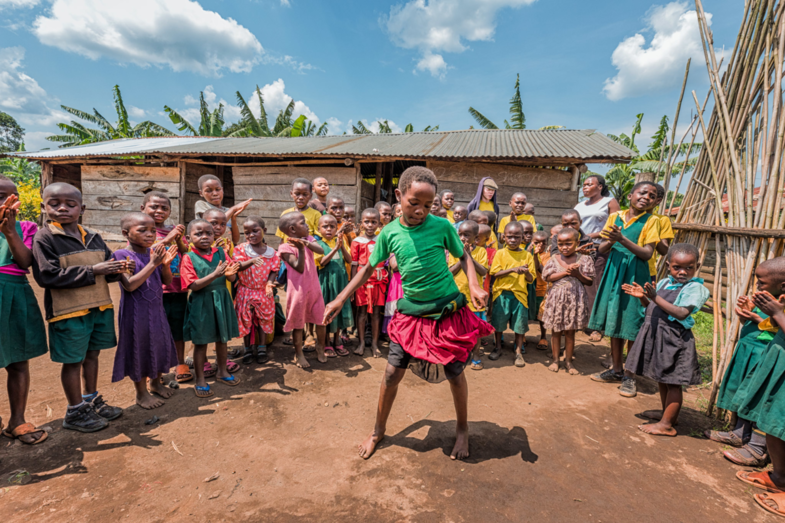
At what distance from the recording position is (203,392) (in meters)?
2.98

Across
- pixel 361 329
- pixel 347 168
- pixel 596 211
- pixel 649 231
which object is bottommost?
pixel 361 329

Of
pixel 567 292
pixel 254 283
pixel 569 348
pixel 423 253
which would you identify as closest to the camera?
pixel 423 253

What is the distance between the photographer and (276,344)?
13.8 ft

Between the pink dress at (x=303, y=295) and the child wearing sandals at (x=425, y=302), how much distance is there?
1.41 metres

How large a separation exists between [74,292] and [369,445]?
2232 mm

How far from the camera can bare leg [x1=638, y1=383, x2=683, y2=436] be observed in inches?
102

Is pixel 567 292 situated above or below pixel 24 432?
above

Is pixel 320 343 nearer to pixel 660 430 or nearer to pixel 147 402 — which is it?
pixel 147 402

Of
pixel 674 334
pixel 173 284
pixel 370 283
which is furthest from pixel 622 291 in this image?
pixel 173 284

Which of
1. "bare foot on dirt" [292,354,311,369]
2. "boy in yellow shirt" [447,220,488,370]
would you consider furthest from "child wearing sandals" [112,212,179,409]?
"boy in yellow shirt" [447,220,488,370]

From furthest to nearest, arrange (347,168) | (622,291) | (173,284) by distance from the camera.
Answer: (347,168)
(622,291)
(173,284)

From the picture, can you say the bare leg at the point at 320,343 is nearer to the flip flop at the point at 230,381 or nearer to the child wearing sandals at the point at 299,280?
the child wearing sandals at the point at 299,280

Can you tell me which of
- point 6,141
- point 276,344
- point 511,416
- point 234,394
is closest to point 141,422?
point 234,394

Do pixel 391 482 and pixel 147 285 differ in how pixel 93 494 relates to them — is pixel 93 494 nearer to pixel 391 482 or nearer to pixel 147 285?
pixel 147 285
